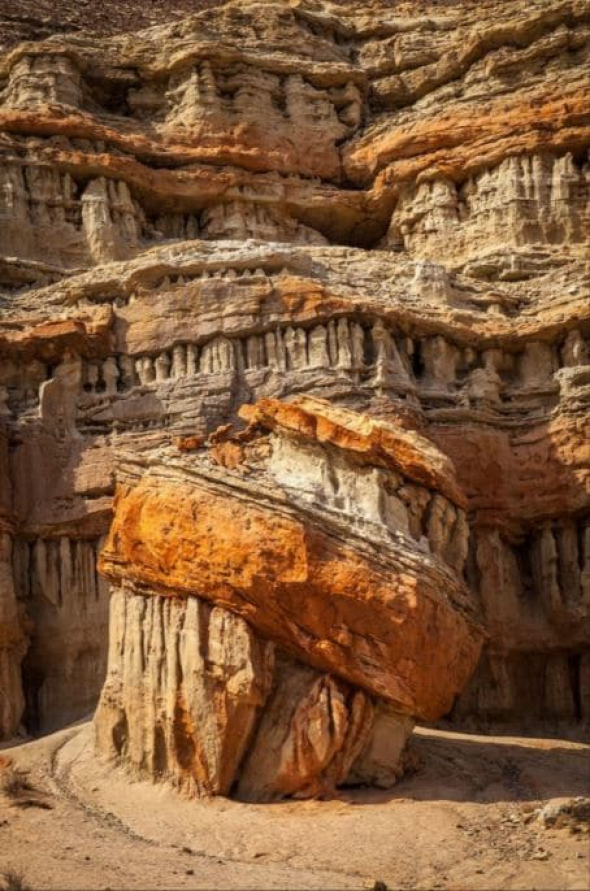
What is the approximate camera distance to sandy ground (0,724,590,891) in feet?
40.6

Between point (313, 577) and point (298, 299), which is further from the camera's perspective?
point (298, 299)

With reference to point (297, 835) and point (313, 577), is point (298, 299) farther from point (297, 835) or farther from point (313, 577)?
point (297, 835)

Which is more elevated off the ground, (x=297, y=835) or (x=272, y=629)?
(x=272, y=629)

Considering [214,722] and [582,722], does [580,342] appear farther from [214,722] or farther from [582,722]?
[214,722]

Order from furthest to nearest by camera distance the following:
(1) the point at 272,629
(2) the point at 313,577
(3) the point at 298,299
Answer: (3) the point at 298,299, (1) the point at 272,629, (2) the point at 313,577

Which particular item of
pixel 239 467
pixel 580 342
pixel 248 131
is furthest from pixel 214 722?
pixel 248 131

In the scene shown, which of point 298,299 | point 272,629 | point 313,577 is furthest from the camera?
point 298,299

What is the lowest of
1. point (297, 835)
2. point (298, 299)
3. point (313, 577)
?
point (297, 835)

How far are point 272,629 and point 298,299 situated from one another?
790 cm

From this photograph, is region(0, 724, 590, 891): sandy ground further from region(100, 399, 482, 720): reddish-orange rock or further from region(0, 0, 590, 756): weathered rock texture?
region(100, 399, 482, 720): reddish-orange rock

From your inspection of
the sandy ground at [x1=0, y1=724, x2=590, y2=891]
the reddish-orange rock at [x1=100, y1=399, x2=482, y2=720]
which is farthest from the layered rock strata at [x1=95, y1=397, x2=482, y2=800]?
the sandy ground at [x1=0, y1=724, x2=590, y2=891]

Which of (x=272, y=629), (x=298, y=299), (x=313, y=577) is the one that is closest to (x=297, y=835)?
(x=272, y=629)

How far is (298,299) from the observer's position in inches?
842

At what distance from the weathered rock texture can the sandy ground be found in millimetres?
809
